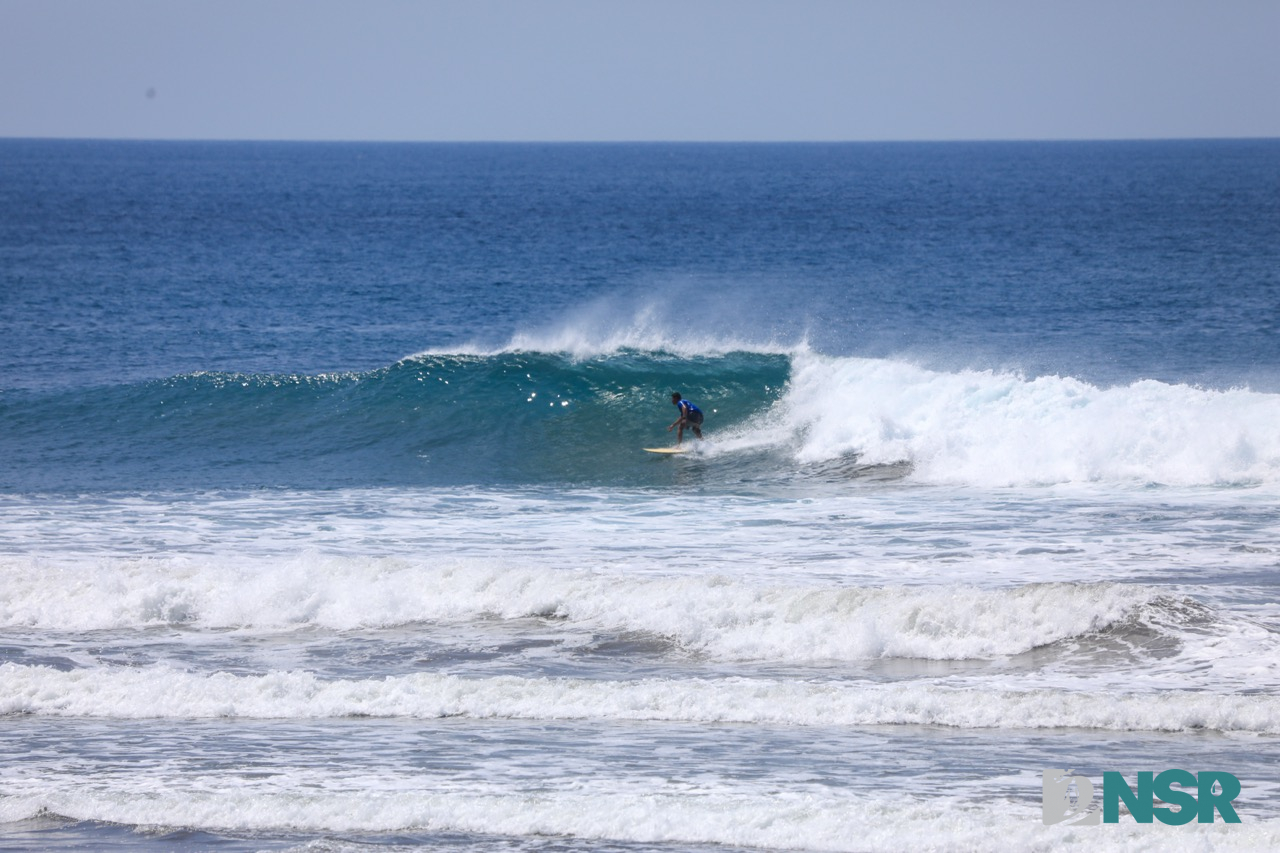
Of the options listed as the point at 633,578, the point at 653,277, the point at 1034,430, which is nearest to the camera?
the point at 633,578

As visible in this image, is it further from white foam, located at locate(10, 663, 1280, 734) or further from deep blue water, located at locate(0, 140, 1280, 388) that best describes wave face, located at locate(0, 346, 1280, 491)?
white foam, located at locate(10, 663, 1280, 734)

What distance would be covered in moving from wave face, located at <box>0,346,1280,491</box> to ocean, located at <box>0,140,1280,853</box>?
0.32 feet

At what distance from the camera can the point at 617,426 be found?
81.0 ft

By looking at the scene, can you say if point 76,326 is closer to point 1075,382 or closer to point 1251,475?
point 1075,382

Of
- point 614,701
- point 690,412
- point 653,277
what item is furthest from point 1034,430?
point 653,277

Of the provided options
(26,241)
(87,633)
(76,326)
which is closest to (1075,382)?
(87,633)

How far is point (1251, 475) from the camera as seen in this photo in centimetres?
1891

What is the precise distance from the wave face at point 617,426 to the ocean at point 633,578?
10 centimetres

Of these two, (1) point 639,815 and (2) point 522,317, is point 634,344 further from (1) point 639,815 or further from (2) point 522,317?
(1) point 639,815

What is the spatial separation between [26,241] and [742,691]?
63.0 meters

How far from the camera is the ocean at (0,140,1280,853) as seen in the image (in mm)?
9234

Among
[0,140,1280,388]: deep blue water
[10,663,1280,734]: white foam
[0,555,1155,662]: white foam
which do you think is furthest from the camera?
[0,140,1280,388]: deep blue water

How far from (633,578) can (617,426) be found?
10.6 metres

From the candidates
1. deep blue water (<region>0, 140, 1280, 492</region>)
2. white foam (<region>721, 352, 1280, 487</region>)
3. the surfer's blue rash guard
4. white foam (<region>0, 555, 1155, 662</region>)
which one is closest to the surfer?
the surfer's blue rash guard
